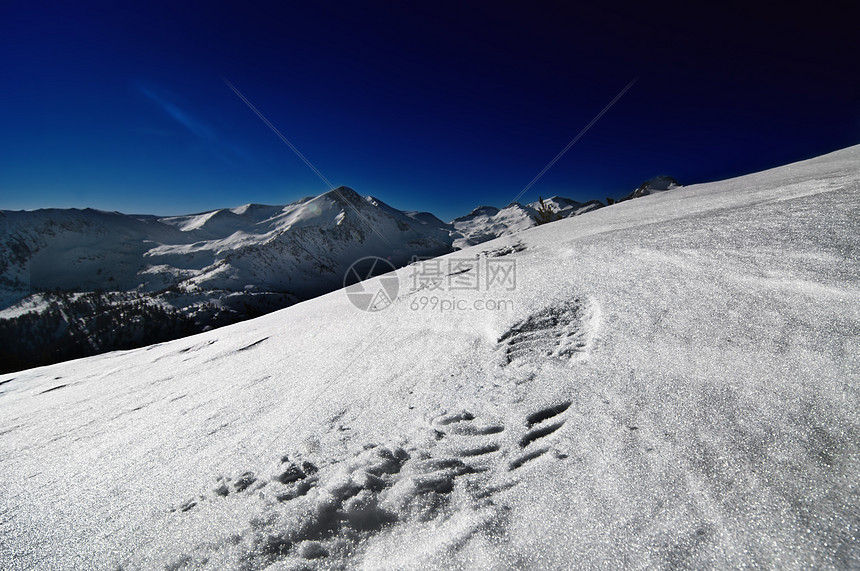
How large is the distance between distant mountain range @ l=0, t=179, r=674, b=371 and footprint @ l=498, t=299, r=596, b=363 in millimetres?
55881

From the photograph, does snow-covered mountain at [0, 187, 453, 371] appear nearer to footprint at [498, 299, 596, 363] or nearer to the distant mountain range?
the distant mountain range

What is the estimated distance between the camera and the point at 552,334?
2.66 m

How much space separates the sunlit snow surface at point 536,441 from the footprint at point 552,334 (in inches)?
0.8

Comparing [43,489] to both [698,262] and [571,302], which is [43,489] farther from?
[698,262]

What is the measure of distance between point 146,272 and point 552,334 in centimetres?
17521

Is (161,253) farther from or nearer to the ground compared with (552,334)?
farther from the ground

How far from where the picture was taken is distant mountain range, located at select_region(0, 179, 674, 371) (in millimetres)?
66375

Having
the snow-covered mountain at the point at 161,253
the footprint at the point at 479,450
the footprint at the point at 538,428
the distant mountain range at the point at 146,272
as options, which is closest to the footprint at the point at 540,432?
the footprint at the point at 538,428

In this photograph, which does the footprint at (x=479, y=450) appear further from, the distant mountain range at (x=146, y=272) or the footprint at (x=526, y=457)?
the distant mountain range at (x=146, y=272)

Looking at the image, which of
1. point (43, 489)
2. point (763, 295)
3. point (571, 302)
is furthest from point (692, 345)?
point (43, 489)

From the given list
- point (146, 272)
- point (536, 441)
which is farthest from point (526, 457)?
point (146, 272)

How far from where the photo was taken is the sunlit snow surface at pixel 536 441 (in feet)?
4.23

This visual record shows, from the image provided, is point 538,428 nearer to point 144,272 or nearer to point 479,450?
point 479,450

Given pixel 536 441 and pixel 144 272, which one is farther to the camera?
pixel 144 272
